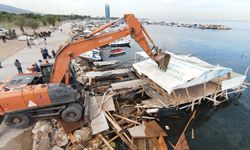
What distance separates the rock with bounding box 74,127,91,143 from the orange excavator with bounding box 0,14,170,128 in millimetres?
774

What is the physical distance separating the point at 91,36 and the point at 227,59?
28.2 metres

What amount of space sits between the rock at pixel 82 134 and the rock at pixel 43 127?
1.58 meters

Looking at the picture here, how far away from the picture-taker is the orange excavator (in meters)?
8.64

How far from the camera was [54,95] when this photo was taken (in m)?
8.85

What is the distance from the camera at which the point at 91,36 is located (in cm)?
1002

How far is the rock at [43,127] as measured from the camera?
8.98 metres

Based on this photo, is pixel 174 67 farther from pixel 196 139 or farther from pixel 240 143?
pixel 240 143

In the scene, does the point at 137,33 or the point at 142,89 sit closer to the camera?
the point at 137,33

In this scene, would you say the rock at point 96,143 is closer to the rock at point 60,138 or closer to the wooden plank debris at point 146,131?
the rock at point 60,138

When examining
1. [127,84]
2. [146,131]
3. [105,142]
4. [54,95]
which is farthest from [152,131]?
[54,95]

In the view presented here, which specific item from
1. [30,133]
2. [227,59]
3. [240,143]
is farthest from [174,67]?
[227,59]

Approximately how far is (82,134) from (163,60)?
7.73 metres

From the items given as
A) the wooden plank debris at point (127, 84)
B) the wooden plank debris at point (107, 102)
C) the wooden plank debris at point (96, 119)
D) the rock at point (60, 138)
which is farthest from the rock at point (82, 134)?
the wooden plank debris at point (127, 84)

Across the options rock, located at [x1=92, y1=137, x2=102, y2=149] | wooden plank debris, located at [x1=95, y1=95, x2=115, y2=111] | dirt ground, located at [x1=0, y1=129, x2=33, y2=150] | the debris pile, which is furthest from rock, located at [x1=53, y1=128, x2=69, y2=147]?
wooden plank debris, located at [x1=95, y1=95, x2=115, y2=111]
